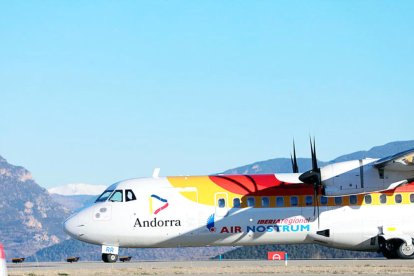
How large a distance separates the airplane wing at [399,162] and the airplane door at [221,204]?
Answer: 23.8 ft

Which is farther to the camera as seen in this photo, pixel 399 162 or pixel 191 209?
pixel 191 209

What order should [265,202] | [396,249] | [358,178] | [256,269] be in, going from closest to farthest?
[256,269], [358,178], [396,249], [265,202]

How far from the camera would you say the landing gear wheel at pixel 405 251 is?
146ft

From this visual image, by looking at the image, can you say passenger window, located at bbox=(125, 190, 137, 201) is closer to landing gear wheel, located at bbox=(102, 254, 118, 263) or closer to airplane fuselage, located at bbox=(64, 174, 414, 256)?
airplane fuselage, located at bbox=(64, 174, 414, 256)

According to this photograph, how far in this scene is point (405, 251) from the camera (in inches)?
1762

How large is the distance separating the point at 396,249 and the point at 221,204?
8.39m

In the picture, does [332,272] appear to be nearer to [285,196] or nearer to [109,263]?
[285,196]

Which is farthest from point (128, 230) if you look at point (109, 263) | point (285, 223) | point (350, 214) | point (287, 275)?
point (287, 275)

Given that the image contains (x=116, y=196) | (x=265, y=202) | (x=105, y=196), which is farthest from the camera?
(x=105, y=196)

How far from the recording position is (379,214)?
4538cm

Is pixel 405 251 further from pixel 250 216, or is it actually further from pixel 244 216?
pixel 244 216

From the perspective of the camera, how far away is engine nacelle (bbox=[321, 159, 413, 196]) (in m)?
43.7

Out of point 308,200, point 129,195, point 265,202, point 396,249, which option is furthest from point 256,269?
point 129,195

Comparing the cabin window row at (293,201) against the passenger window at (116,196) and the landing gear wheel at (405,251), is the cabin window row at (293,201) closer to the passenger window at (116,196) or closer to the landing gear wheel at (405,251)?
the landing gear wheel at (405,251)
